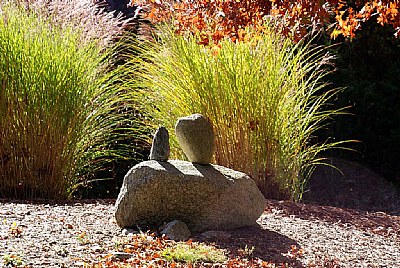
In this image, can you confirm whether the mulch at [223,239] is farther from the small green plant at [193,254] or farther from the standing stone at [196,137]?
the standing stone at [196,137]

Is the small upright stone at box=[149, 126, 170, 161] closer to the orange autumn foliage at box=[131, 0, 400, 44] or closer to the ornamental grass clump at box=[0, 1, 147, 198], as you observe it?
the orange autumn foliage at box=[131, 0, 400, 44]

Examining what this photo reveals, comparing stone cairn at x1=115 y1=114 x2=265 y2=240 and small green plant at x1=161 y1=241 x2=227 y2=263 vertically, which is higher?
stone cairn at x1=115 y1=114 x2=265 y2=240

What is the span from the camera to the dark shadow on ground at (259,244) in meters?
3.93

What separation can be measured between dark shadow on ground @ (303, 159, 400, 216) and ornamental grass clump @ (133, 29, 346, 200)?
7.36 feet

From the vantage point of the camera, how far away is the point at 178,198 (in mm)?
4277

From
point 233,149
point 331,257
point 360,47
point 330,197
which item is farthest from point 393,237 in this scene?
point 360,47

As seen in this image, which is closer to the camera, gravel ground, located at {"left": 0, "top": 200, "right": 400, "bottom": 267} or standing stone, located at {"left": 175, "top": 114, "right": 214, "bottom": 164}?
gravel ground, located at {"left": 0, "top": 200, "right": 400, "bottom": 267}

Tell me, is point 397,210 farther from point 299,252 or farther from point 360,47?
Result: point 299,252

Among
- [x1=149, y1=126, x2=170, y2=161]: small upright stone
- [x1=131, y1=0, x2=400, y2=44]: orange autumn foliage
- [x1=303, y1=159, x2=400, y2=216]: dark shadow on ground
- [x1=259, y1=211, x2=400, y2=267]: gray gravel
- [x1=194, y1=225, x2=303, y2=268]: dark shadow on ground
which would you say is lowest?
[x1=303, y1=159, x2=400, y2=216]: dark shadow on ground

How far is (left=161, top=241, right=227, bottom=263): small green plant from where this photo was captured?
3596mm

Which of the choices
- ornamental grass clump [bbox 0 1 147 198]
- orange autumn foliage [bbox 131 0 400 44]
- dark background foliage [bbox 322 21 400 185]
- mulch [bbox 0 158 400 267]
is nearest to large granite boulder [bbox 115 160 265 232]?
mulch [bbox 0 158 400 267]

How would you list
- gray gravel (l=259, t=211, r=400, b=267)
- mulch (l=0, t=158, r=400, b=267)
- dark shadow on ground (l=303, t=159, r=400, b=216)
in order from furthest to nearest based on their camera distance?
dark shadow on ground (l=303, t=159, r=400, b=216)
gray gravel (l=259, t=211, r=400, b=267)
mulch (l=0, t=158, r=400, b=267)

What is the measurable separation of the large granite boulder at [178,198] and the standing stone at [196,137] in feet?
0.53

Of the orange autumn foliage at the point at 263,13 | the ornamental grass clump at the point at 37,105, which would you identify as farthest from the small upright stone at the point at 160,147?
A: the ornamental grass clump at the point at 37,105
